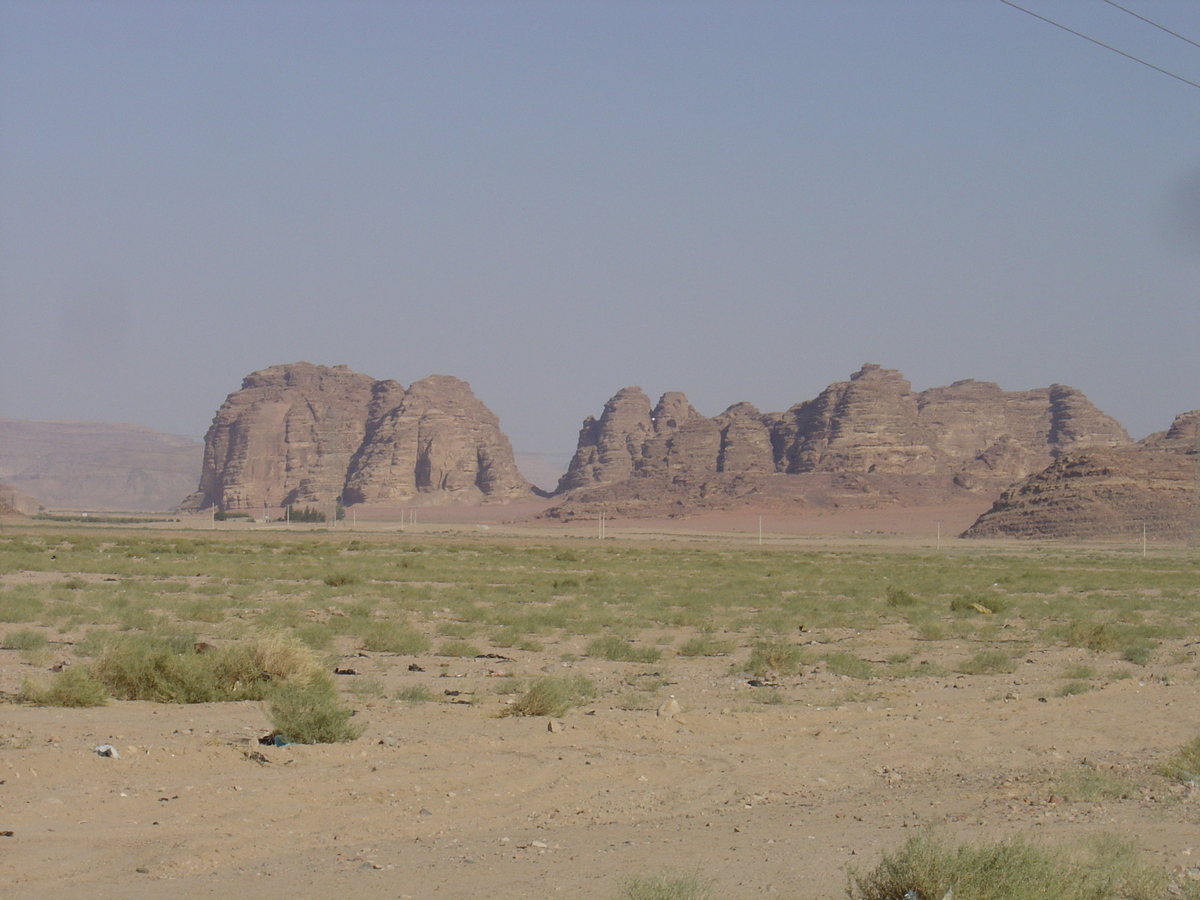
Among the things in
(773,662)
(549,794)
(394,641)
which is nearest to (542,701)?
(549,794)

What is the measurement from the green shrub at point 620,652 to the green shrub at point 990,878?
35.8 ft

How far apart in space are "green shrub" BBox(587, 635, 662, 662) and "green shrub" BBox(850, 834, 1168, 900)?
10913 mm

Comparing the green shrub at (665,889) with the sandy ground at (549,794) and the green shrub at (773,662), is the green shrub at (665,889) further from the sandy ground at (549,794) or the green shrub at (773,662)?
the green shrub at (773,662)

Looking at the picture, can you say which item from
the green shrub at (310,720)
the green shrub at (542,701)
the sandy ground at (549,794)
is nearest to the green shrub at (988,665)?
the sandy ground at (549,794)

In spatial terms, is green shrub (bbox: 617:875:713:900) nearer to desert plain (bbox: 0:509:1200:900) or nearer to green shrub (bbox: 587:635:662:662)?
desert plain (bbox: 0:509:1200:900)

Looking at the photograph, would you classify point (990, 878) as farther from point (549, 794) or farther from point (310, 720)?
point (310, 720)

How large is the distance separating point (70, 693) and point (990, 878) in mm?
8903

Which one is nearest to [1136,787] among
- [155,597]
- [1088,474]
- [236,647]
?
[236,647]

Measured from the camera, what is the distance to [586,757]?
9.27m

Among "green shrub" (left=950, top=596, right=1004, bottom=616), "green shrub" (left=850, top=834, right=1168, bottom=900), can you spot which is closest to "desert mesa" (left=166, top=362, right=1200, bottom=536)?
"green shrub" (left=950, top=596, right=1004, bottom=616)

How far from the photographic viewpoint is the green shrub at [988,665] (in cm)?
1577

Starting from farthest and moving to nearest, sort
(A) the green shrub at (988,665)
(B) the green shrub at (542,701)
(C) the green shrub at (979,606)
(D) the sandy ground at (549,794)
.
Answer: (C) the green shrub at (979,606) < (A) the green shrub at (988,665) < (B) the green shrub at (542,701) < (D) the sandy ground at (549,794)

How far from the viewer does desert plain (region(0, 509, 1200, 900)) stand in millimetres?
6508

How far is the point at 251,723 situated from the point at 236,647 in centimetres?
223
